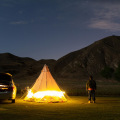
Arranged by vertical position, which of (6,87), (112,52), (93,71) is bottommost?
(6,87)

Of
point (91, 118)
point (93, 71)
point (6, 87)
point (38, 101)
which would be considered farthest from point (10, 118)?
point (93, 71)

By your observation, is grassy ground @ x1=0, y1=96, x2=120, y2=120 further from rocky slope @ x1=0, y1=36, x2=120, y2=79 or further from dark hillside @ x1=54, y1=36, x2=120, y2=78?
dark hillside @ x1=54, y1=36, x2=120, y2=78

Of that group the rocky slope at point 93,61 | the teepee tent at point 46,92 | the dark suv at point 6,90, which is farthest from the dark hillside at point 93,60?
the dark suv at point 6,90

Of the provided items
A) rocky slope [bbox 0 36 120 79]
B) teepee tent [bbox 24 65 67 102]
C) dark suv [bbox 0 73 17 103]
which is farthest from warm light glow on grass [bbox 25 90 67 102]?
rocky slope [bbox 0 36 120 79]

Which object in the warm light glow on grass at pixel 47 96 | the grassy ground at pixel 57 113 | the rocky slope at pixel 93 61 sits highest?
the rocky slope at pixel 93 61

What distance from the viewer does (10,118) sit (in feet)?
45.4

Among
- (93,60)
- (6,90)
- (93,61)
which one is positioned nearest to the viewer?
(6,90)

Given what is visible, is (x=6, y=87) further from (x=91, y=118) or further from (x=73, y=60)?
(x=73, y=60)

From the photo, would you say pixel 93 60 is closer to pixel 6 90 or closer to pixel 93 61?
pixel 93 61

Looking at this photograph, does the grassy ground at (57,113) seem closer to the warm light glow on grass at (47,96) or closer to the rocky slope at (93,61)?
the warm light glow on grass at (47,96)

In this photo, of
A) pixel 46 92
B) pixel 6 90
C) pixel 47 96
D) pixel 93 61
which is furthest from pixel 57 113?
pixel 93 61

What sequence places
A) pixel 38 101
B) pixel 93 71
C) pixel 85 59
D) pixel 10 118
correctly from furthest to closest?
pixel 85 59 < pixel 93 71 < pixel 38 101 < pixel 10 118

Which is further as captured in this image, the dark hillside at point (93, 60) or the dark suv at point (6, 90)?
the dark hillside at point (93, 60)

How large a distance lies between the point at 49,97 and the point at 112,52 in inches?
5245
